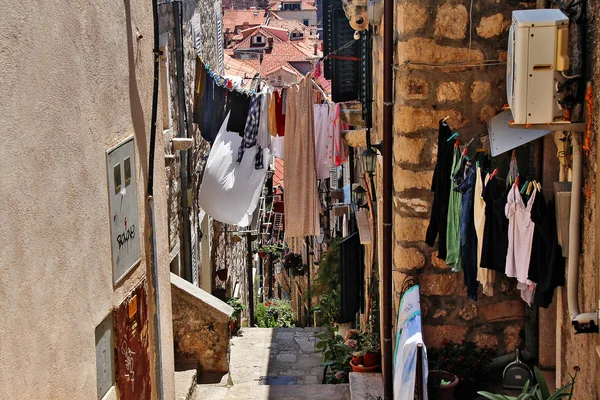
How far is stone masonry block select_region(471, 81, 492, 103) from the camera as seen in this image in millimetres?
8047

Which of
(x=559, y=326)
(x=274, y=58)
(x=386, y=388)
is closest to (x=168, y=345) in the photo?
(x=386, y=388)

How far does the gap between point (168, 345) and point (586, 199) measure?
14.2 ft

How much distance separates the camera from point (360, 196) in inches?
483

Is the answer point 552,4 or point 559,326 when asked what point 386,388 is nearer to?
point 559,326

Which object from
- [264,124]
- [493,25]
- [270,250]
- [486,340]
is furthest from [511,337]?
[270,250]

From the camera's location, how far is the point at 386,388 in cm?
908

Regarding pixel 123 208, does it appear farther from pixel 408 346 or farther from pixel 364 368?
pixel 364 368

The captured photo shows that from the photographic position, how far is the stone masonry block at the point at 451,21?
7.89 m

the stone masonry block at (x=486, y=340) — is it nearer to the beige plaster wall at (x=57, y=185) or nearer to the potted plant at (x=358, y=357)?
the potted plant at (x=358, y=357)

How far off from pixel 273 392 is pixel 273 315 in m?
10.5

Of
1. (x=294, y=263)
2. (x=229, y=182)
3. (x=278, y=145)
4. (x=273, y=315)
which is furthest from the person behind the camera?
(x=294, y=263)

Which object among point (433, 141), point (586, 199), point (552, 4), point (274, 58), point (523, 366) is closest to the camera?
point (586, 199)

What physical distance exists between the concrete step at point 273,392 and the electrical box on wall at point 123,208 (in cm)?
421

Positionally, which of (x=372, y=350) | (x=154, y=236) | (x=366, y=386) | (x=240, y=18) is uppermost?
(x=240, y=18)
